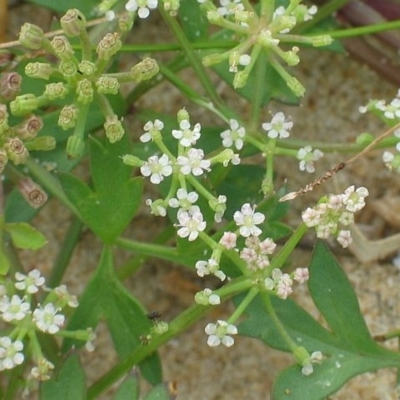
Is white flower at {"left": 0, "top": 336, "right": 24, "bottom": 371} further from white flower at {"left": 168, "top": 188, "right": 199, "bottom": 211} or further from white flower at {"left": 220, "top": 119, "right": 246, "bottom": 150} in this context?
white flower at {"left": 220, "top": 119, "right": 246, "bottom": 150}

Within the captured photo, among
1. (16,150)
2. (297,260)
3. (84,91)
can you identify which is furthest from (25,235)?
(297,260)

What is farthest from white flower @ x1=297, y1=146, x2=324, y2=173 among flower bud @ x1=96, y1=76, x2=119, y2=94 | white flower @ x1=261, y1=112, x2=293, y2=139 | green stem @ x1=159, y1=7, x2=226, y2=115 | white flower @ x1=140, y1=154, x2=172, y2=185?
flower bud @ x1=96, y1=76, x2=119, y2=94

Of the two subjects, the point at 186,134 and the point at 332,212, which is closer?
the point at 332,212

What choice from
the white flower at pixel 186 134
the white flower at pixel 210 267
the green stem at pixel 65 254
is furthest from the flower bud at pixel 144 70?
the green stem at pixel 65 254

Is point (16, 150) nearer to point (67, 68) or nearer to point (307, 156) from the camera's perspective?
point (67, 68)

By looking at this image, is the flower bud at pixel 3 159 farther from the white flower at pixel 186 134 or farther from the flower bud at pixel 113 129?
the white flower at pixel 186 134

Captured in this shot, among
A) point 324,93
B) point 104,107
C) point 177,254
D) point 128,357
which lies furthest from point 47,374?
point 324,93

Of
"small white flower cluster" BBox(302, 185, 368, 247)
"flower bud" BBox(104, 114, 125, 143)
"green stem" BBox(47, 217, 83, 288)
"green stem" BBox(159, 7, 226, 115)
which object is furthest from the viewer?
"green stem" BBox(47, 217, 83, 288)
